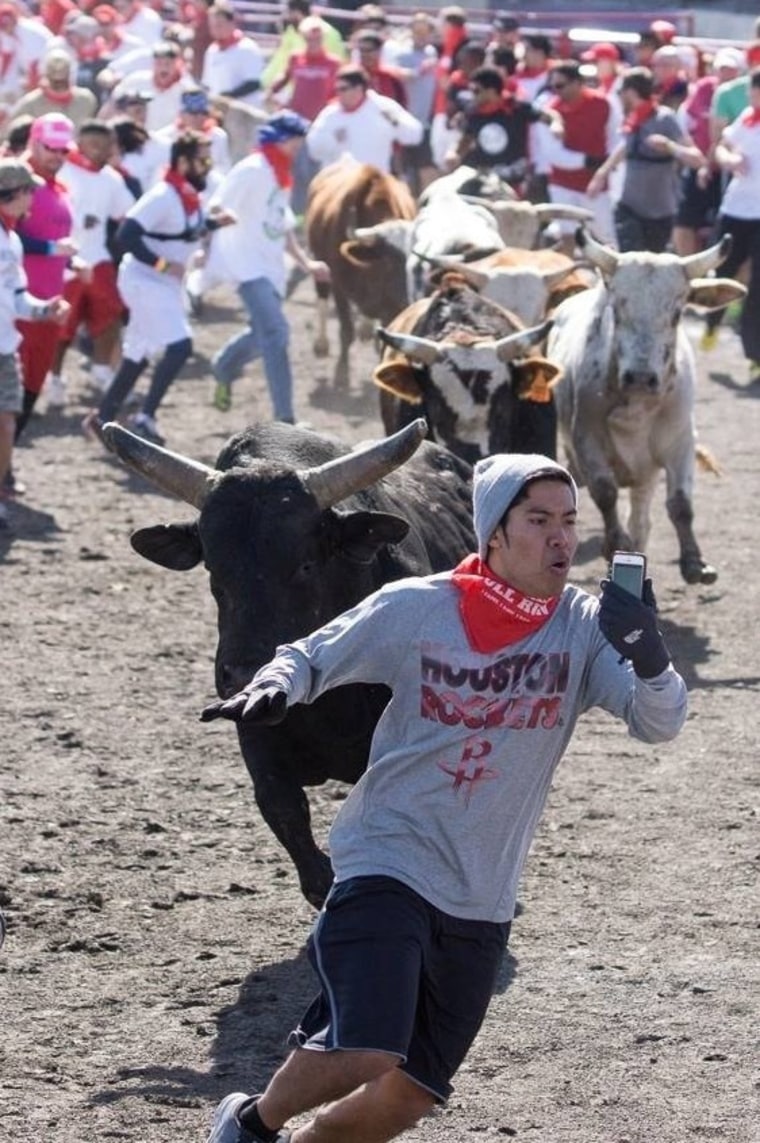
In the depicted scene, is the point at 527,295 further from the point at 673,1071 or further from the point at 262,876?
the point at 673,1071

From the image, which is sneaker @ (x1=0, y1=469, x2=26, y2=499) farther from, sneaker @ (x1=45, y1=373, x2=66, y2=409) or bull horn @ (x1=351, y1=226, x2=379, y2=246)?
bull horn @ (x1=351, y1=226, x2=379, y2=246)

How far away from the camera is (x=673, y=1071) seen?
5.54 metres

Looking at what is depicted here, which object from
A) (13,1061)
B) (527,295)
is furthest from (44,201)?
(13,1061)

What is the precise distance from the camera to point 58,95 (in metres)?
18.1

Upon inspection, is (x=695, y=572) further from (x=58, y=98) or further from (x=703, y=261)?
(x=58, y=98)

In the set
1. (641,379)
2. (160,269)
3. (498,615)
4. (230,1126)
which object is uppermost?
(498,615)

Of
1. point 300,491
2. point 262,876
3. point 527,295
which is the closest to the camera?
point 300,491

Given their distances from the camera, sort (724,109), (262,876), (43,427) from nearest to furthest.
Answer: (262,876), (43,427), (724,109)

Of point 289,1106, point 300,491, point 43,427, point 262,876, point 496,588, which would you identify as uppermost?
point 496,588

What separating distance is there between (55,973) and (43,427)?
9.25m

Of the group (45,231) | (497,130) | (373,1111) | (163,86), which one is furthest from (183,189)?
(373,1111)

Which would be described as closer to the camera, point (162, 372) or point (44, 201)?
point (44, 201)

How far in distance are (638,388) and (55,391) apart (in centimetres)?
627

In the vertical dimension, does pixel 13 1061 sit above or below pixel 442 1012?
below
